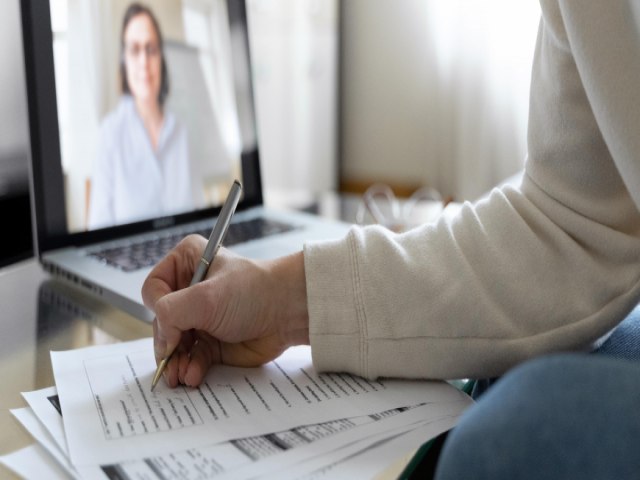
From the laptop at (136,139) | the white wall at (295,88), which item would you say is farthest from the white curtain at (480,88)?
the laptop at (136,139)

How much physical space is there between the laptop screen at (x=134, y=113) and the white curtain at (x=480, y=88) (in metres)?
0.70

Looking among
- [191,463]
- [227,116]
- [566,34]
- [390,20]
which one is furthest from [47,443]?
[390,20]

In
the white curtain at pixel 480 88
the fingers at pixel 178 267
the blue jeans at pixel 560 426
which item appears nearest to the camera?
the blue jeans at pixel 560 426

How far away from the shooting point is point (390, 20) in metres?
1.69

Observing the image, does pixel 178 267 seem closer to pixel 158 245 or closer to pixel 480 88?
pixel 158 245

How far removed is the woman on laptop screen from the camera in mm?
848

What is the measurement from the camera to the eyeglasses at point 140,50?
861mm

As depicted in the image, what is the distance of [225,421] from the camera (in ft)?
1.53

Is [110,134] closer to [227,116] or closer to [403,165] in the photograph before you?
[227,116]

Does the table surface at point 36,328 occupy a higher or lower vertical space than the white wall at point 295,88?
lower

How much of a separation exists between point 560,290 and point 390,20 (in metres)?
1.29

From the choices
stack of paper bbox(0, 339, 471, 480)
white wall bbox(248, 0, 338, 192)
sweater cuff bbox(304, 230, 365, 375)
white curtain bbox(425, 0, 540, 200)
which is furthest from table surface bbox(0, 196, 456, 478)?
white curtain bbox(425, 0, 540, 200)

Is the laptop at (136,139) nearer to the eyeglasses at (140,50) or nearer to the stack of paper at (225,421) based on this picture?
the eyeglasses at (140,50)

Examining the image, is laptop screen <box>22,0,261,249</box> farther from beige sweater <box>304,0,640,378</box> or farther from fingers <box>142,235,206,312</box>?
beige sweater <box>304,0,640,378</box>
